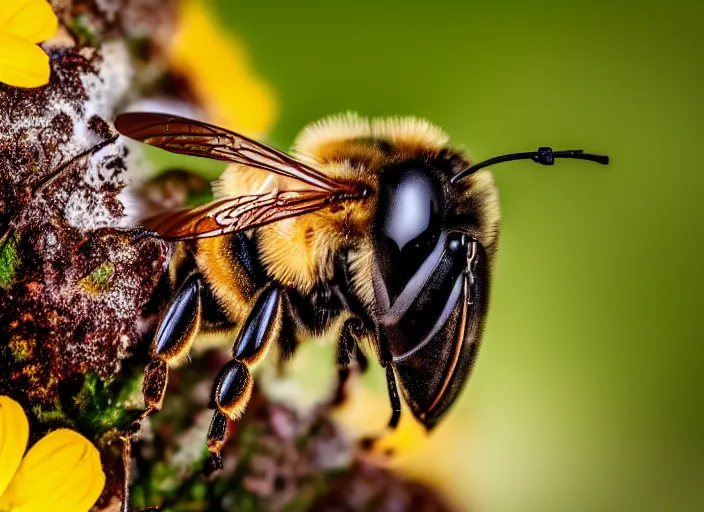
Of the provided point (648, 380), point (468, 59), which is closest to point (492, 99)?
point (468, 59)

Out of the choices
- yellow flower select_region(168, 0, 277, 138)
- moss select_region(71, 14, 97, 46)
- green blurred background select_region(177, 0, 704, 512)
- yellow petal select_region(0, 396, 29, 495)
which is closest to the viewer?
yellow petal select_region(0, 396, 29, 495)

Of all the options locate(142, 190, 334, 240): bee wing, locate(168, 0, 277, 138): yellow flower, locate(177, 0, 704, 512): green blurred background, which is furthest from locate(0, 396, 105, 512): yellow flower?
locate(177, 0, 704, 512): green blurred background

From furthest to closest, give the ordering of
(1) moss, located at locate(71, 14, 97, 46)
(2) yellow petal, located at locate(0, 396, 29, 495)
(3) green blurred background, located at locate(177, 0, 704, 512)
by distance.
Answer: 1. (3) green blurred background, located at locate(177, 0, 704, 512)
2. (1) moss, located at locate(71, 14, 97, 46)
3. (2) yellow petal, located at locate(0, 396, 29, 495)

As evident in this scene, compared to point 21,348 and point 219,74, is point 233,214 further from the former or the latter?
point 219,74

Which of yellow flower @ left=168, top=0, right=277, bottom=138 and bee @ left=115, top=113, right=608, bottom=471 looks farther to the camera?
yellow flower @ left=168, top=0, right=277, bottom=138

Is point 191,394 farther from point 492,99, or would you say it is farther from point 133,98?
point 492,99

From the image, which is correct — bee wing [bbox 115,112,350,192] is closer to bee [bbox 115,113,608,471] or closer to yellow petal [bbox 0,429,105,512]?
bee [bbox 115,113,608,471]

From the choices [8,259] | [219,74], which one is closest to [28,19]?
[8,259]

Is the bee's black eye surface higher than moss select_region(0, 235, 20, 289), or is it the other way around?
the bee's black eye surface

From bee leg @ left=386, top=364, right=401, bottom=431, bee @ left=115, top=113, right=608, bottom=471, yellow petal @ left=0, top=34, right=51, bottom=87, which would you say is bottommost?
bee leg @ left=386, top=364, right=401, bottom=431
